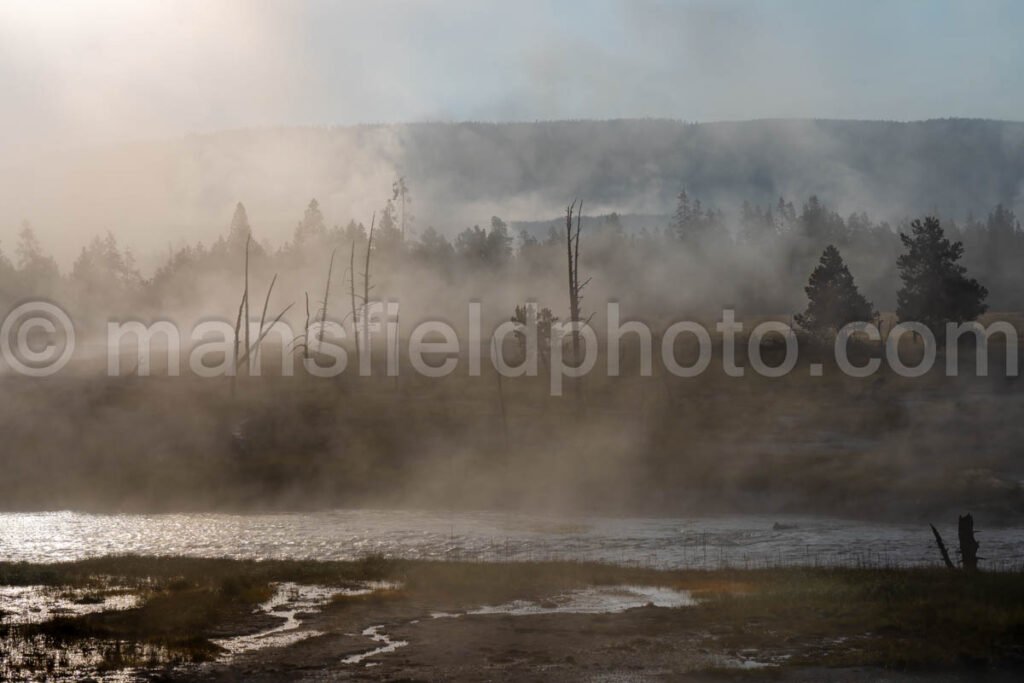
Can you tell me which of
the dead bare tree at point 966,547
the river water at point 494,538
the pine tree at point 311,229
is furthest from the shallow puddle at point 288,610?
the pine tree at point 311,229

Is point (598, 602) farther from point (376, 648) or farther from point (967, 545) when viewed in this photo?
point (967, 545)

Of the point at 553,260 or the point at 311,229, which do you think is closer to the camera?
the point at 311,229

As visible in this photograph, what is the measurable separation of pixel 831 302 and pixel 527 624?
195 feet

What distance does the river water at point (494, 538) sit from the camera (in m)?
36.7

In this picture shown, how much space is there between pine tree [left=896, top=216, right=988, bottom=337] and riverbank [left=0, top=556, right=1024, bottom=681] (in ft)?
167

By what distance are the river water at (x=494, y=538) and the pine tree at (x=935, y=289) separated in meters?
36.0

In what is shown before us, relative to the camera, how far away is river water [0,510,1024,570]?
36688mm

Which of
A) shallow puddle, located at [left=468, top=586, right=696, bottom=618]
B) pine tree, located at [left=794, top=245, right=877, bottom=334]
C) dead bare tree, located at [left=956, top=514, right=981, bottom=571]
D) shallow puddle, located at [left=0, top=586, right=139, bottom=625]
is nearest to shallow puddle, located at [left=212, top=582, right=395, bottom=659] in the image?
shallow puddle, located at [left=468, top=586, right=696, bottom=618]

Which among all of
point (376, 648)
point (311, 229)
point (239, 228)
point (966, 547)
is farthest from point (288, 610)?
point (311, 229)

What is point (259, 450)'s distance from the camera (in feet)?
197

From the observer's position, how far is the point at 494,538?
4219cm

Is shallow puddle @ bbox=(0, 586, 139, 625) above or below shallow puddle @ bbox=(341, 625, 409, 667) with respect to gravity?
above

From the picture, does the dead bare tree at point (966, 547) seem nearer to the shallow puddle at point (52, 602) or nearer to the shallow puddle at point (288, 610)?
the shallow puddle at point (288, 610)

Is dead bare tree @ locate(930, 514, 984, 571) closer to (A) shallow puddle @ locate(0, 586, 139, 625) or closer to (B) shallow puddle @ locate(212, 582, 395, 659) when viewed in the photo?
(B) shallow puddle @ locate(212, 582, 395, 659)
